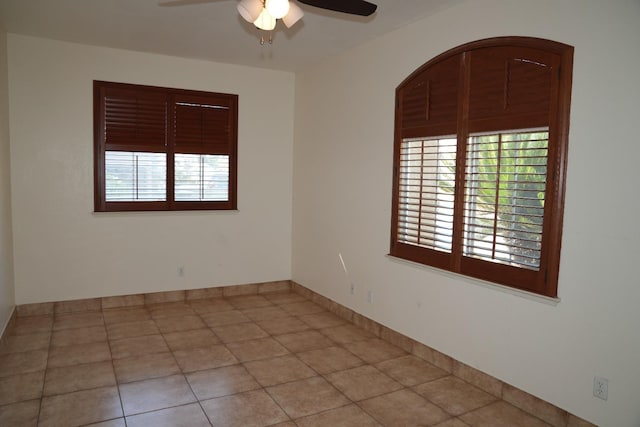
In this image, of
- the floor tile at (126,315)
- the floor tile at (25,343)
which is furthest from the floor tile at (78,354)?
the floor tile at (126,315)

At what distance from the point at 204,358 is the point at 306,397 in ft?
3.34

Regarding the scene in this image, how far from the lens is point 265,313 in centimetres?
477

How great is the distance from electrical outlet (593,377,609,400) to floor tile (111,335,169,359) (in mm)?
3046

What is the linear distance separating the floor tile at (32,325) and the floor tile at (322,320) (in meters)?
2.39

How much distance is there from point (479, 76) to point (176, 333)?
3.32 metres

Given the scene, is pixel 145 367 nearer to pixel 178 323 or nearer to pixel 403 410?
pixel 178 323

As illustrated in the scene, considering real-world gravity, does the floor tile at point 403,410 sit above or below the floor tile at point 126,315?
below

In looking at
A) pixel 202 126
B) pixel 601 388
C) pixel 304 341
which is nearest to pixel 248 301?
pixel 304 341

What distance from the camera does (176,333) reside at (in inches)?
161

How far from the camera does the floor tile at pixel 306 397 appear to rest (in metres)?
2.80

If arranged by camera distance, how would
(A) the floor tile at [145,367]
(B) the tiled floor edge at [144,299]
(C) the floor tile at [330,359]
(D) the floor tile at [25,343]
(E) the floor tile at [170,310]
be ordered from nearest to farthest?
(A) the floor tile at [145,367]
(C) the floor tile at [330,359]
(D) the floor tile at [25,343]
(B) the tiled floor edge at [144,299]
(E) the floor tile at [170,310]

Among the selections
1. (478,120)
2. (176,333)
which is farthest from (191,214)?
(478,120)

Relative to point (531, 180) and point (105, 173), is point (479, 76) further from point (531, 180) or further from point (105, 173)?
point (105, 173)

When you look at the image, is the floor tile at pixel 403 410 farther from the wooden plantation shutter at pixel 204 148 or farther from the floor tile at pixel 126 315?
the wooden plantation shutter at pixel 204 148
